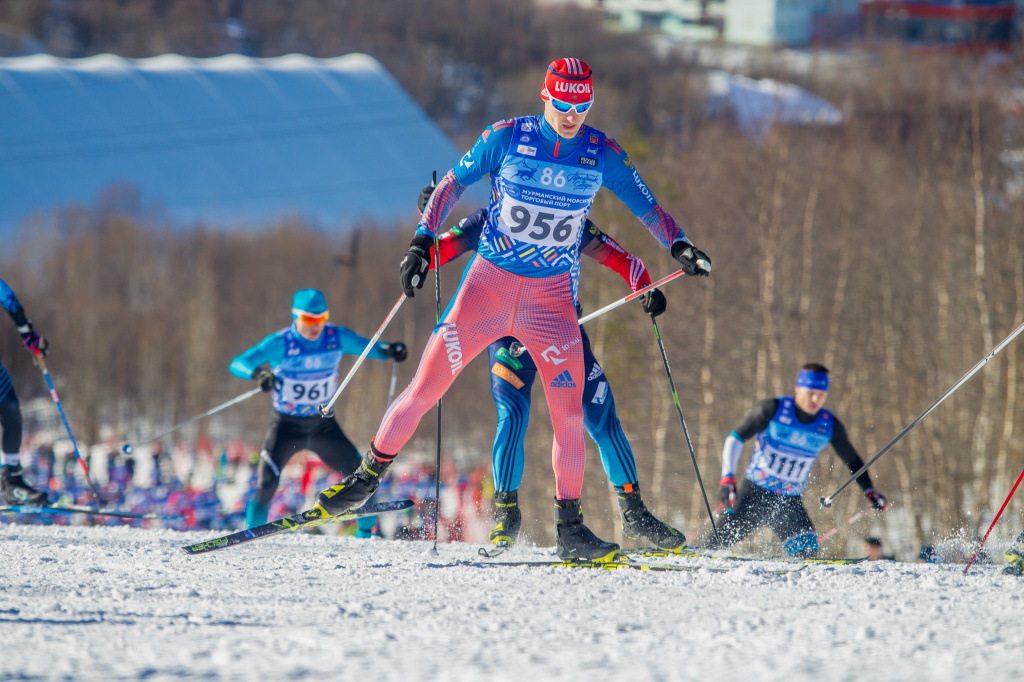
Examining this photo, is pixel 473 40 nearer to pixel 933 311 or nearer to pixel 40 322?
pixel 40 322

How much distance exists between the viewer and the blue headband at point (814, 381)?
5.77 metres

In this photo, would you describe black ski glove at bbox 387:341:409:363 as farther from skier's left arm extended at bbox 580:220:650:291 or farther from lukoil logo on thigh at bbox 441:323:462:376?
lukoil logo on thigh at bbox 441:323:462:376

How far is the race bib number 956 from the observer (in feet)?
12.8

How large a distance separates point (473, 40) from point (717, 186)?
48.7m

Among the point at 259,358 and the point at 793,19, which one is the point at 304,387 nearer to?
the point at 259,358

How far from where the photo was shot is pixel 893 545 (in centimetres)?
1420

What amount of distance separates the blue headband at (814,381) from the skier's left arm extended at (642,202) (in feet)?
6.90

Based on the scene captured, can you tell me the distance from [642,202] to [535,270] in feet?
1.95

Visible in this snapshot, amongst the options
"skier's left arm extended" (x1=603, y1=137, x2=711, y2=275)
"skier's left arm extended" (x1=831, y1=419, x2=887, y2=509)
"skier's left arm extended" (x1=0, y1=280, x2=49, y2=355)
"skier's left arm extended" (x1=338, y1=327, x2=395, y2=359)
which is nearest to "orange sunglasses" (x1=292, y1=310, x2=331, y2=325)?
"skier's left arm extended" (x1=338, y1=327, x2=395, y2=359)

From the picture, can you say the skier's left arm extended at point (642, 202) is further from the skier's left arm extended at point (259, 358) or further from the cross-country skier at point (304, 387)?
the skier's left arm extended at point (259, 358)

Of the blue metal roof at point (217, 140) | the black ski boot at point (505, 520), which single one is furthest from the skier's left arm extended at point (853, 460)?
the blue metal roof at point (217, 140)

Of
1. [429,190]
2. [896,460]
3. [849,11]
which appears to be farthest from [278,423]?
[849,11]

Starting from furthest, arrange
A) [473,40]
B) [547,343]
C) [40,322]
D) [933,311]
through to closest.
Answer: [473,40]
[40,322]
[933,311]
[547,343]

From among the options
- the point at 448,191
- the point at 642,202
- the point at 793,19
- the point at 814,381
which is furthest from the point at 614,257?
the point at 793,19
